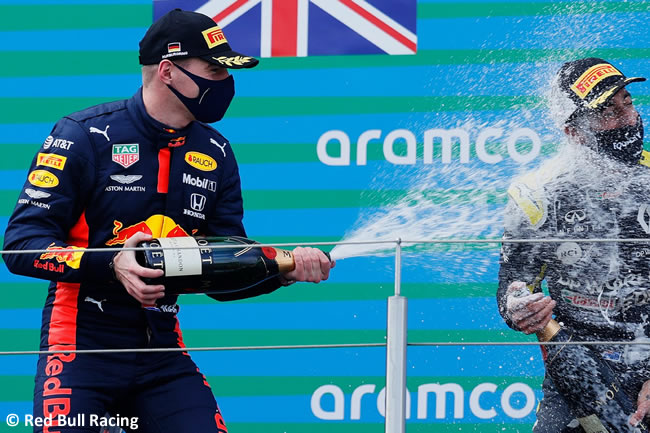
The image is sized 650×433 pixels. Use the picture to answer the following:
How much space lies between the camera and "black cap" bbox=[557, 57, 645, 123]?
126 inches

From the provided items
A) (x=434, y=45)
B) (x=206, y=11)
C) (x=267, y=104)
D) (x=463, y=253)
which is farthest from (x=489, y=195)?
(x=206, y=11)

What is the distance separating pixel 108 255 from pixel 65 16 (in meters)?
1.48

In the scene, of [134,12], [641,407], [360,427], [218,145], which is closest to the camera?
[218,145]

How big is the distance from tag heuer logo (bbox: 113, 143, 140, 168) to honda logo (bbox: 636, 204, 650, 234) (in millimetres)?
1411

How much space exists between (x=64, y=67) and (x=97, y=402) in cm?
155

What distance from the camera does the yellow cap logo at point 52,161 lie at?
2488mm

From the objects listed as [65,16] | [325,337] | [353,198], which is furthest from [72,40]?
[325,337]

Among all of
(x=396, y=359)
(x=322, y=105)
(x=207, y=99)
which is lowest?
(x=396, y=359)

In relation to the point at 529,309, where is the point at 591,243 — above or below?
above

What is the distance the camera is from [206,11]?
3.58 meters

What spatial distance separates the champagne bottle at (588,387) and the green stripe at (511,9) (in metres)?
0.99

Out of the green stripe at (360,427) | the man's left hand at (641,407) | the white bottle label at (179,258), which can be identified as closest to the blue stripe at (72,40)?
the green stripe at (360,427)

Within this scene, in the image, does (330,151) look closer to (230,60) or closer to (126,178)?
(230,60)

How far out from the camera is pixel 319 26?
352cm
